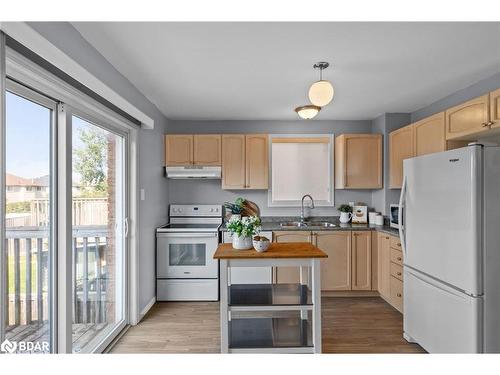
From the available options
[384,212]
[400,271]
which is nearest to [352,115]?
[384,212]

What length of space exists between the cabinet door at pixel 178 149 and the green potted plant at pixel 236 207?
804 mm

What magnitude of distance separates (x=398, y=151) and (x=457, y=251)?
73.3 inches

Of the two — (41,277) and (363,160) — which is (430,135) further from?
(41,277)

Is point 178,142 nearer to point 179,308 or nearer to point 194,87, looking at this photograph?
point 194,87

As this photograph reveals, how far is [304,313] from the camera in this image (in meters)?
2.62

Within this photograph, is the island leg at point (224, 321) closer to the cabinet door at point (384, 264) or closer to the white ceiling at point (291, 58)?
the white ceiling at point (291, 58)

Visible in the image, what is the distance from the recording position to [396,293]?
3309 mm

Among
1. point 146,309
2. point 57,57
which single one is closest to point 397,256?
point 146,309

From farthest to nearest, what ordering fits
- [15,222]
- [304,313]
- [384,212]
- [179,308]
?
[384,212]
[179,308]
[304,313]
[15,222]

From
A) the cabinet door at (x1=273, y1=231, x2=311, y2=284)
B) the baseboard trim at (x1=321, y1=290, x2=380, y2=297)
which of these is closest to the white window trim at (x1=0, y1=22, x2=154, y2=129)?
the cabinet door at (x1=273, y1=231, x2=311, y2=284)

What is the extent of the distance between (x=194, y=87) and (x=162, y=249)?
6.53 feet

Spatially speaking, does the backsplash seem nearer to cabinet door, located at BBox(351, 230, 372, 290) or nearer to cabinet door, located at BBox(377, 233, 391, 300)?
cabinet door, located at BBox(351, 230, 372, 290)

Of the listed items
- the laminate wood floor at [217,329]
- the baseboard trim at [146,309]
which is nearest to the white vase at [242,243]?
the laminate wood floor at [217,329]

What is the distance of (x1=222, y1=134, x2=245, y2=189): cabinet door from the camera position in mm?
4133
